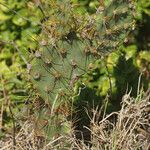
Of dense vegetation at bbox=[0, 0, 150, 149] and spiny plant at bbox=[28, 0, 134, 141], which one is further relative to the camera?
dense vegetation at bbox=[0, 0, 150, 149]

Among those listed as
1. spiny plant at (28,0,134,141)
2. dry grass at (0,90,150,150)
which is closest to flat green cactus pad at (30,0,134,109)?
spiny plant at (28,0,134,141)

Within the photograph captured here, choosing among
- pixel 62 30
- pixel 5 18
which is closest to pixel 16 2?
pixel 5 18

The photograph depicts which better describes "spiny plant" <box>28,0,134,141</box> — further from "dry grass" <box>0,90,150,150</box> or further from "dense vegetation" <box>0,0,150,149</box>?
"dry grass" <box>0,90,150,150</box>

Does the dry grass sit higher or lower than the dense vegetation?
lower

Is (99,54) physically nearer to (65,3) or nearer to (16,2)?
(65,3)

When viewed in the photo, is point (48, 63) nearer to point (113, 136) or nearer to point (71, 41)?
point (71, 41)

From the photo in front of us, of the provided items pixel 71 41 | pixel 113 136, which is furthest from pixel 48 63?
pixel 113 136

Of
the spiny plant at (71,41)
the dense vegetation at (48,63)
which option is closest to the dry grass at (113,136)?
the dense vegetation at (48,63)
